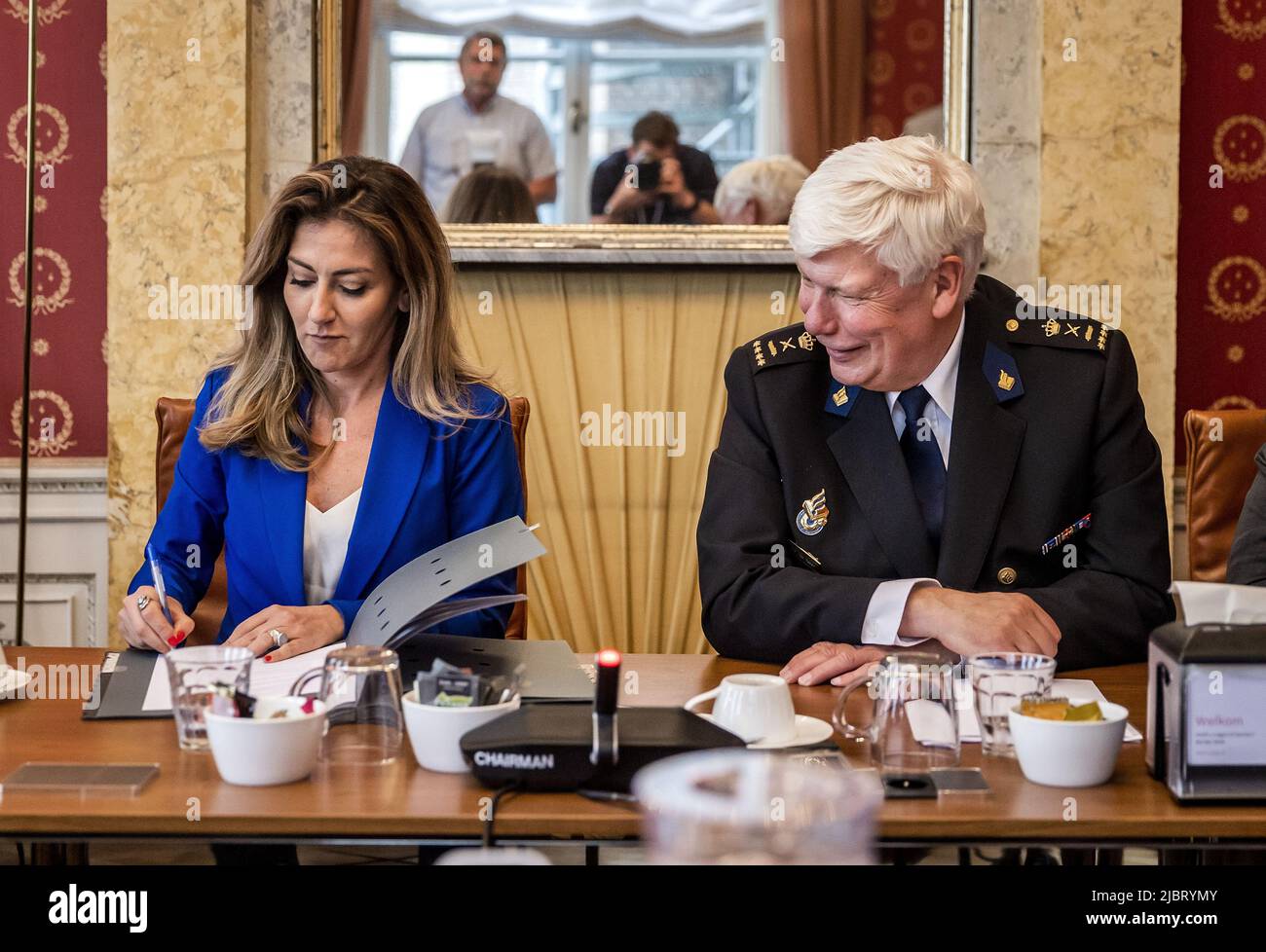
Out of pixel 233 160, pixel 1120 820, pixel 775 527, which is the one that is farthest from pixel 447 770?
pixel 233 160

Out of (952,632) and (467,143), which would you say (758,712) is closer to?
(952,632)

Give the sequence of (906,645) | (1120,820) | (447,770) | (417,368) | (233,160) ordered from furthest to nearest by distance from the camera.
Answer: (233,160) < (417,368) < (906,645) < (447,770) < (1120,820)

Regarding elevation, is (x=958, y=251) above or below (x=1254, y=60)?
below

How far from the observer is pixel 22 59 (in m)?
3.44

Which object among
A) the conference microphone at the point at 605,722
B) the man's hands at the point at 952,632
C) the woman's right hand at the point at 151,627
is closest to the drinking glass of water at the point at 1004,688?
the man's hands at the point at 952,632

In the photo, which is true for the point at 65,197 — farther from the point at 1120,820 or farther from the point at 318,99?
the point at 1120,820

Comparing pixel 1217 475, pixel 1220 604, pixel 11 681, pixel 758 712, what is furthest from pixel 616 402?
pixel 1220 604

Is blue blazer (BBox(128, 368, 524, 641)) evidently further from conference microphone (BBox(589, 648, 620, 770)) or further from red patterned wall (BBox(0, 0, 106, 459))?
red patterned wall (BBox(0, 0, 106, 459))

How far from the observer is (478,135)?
3.40 metres

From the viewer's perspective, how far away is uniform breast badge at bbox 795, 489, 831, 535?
200 cm

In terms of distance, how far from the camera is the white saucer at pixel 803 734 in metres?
1.37

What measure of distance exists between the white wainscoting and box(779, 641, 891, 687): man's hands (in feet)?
7.67

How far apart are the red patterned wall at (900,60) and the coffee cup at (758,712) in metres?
2.35

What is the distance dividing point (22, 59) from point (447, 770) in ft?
9.29
